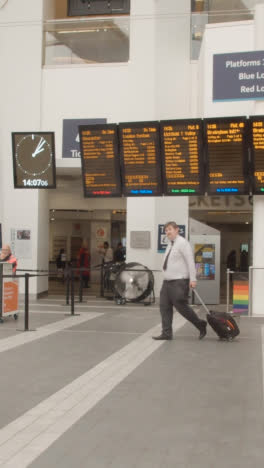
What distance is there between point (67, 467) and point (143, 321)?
9117 millimetres

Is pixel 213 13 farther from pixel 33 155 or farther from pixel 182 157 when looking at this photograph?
pixel 33 155

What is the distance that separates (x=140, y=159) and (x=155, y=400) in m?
9.69

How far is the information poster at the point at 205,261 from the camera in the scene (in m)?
18.1

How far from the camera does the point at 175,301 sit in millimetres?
10227

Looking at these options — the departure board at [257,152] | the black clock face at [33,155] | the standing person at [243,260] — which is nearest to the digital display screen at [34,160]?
the black clock face at [33,155]

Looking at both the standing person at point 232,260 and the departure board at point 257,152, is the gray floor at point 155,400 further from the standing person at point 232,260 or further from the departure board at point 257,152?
the standing person at point 232,260

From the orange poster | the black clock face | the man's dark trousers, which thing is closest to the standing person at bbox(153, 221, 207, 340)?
the man's dark trousers

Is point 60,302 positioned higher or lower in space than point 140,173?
lower

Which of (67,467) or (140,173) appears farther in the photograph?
(140,173)

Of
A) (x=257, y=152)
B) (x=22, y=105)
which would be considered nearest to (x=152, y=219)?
(x=257, y=152)

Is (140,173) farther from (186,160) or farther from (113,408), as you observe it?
(113,408)

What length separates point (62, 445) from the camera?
4812 mm

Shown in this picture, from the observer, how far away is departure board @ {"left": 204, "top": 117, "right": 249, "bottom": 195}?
1451 cm

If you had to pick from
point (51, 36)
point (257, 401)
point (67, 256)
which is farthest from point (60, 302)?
point (257, 401)
